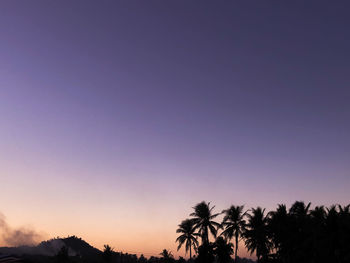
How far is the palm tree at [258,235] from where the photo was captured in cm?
6819

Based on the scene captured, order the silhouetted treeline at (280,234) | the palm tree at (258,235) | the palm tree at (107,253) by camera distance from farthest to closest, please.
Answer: the palm tree at (107,253)
the palm tree at (258,235)
the silhouetted treeline at (280,234)

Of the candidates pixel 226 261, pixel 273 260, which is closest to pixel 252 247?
pixel 273 260

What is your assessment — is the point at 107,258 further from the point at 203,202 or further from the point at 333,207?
the point at 333,207

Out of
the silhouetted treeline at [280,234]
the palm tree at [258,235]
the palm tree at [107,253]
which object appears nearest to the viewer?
the silhouetted treeline at [280,234]

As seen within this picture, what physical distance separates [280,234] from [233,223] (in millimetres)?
13464

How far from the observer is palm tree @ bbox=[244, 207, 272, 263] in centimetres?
6819

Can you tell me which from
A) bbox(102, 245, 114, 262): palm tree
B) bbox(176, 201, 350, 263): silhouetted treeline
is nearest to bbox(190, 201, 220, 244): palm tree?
bbox(176, 201, 350, 263): silhouetted treeline

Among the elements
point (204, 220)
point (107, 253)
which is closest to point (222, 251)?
point (204, 220)

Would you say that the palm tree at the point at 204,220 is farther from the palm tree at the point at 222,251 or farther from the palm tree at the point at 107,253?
the palm tree at the point at 107,253

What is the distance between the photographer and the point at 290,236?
196 ft

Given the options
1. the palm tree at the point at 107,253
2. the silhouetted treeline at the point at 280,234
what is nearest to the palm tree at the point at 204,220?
the silhouetted treeline at the point at 280,234

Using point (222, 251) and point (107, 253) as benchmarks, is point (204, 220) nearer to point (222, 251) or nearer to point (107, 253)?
point (222, 251)

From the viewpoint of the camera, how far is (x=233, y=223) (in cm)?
7300

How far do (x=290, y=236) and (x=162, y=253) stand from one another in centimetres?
4100
